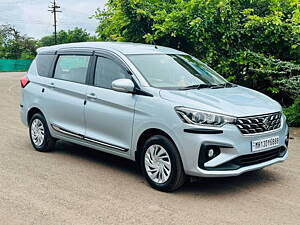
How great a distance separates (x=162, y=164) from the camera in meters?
5.46

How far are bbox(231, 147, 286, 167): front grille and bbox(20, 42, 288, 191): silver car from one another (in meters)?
0.01

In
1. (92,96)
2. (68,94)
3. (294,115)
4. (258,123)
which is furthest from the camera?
(294,115)

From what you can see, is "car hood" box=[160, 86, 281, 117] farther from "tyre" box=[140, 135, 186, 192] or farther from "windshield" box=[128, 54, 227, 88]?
"tyre" box=[140, 135, 186, 192]

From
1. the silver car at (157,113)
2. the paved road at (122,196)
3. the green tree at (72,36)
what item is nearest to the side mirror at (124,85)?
the silver car at (157,113)

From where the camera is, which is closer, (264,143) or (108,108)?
(264,143)

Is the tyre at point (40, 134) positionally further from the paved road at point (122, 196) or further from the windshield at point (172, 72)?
the windshield at point (172, 72)

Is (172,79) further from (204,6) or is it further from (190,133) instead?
(204,6)

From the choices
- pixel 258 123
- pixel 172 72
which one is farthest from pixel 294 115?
pixel 258 123

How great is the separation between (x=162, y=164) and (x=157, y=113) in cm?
62

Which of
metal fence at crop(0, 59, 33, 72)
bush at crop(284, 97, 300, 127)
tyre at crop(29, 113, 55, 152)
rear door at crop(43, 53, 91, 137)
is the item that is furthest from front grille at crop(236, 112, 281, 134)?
metal fence at crop(0, 59, 33, 72)

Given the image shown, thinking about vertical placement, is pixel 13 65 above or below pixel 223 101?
below

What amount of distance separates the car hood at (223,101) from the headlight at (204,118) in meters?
0.05

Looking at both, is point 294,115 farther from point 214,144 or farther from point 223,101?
point 214,144

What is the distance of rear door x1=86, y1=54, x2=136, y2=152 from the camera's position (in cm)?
589
